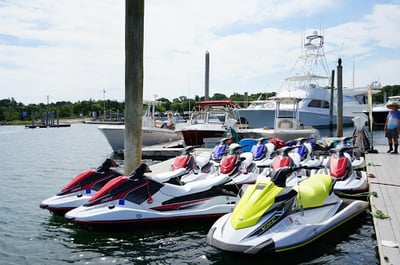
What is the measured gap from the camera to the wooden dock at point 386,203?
4627 mm

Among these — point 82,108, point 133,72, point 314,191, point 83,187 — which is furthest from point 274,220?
point 82,108

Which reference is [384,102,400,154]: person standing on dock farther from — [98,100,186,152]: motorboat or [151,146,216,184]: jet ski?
[98,100,186,152]: motorboat

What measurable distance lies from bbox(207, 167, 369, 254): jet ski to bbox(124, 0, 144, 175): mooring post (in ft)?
12.5

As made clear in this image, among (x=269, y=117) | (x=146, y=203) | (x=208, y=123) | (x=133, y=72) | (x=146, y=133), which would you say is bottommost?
(x=146, y=203)

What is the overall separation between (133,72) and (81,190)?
112 inches

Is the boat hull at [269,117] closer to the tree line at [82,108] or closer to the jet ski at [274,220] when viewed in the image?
the jet ski at [274,220]

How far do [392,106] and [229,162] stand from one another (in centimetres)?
621

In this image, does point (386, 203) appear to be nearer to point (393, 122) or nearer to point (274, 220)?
point (274, 220)

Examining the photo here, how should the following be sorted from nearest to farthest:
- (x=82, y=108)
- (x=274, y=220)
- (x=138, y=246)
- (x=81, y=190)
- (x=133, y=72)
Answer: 1. (x=274, y=220)
2. (x=138, y=246)
3. (x=81, y=190)
4. (x=133, y=72)
5. (x=82, y=108)

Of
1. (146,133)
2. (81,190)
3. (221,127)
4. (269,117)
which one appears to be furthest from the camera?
(269,117)

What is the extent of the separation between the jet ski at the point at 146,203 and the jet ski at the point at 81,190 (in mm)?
880

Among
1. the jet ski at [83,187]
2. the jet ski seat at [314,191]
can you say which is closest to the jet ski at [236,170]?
the jet ski at [83,187]

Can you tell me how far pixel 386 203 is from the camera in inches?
263

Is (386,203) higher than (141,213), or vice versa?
(386,203)
